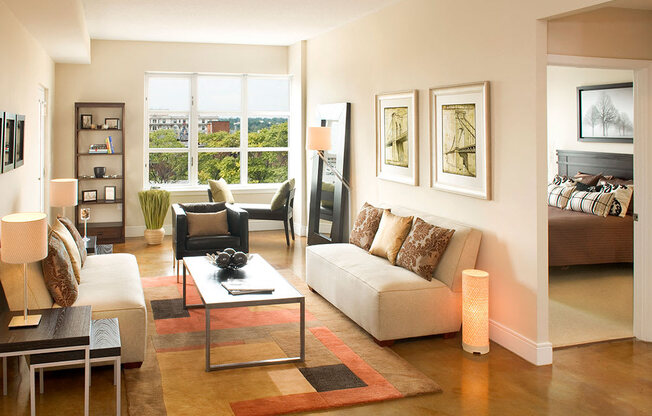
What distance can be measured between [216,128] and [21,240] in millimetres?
6554

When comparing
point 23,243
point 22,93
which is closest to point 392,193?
point 22,93

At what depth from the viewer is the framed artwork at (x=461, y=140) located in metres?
4.76

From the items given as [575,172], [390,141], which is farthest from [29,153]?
[575,172]

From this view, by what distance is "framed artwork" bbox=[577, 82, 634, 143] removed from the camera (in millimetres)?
7281

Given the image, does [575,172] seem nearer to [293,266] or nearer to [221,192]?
[293,266]

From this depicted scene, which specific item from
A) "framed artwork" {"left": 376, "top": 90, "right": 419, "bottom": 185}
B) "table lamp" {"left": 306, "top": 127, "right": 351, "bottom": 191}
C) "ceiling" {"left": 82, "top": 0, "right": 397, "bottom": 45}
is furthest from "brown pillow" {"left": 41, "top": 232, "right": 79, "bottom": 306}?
"table lamp" {"left": 306, "top": 127, "right": 351, "bottom": 191}

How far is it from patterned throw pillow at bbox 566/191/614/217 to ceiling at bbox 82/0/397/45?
3065mm

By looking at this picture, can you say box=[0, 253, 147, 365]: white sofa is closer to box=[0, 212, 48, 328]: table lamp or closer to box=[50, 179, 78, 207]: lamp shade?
box=[0, 212, 48, 328]: table lamp

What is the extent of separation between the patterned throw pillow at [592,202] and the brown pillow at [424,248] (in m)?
2.81

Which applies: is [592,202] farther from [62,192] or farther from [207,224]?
[62,192]

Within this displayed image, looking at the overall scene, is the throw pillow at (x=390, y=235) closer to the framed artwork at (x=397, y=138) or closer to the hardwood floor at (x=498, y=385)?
the framed artwork at (x=397, y=138)

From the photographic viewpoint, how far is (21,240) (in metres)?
3.40

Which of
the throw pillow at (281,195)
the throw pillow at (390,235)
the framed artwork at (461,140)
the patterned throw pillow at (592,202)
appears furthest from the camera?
the throw pillow at (281,195)

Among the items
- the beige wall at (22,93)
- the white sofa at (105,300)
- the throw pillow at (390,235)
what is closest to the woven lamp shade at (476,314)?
the throw pillow at (390,235)
